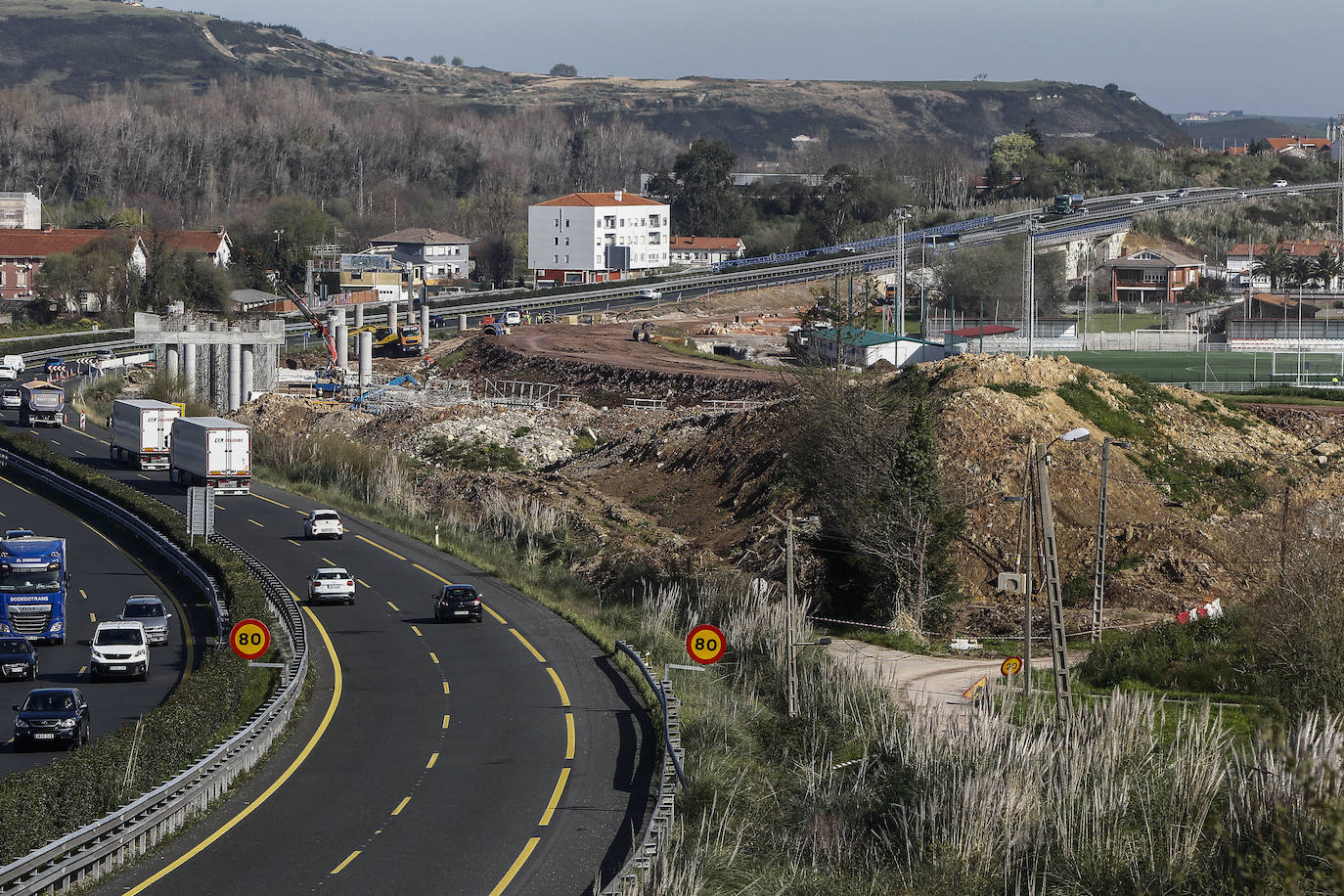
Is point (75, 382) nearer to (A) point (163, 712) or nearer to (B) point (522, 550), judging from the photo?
(B) point (522, 550)

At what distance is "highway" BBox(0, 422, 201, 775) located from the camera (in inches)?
1500

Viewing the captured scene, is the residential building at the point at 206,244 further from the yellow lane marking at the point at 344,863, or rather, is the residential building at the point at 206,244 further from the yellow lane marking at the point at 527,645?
the yellow lane marking at the point at 344,863

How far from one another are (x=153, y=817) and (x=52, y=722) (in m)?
8.78

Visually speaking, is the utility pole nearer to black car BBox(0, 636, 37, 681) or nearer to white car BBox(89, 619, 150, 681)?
white car BBox(89, 619, 150, 681)

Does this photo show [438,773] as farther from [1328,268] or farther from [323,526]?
[1328,268]

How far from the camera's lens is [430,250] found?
188 metres

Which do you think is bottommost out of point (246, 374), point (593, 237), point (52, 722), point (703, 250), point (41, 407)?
point (52, 722)

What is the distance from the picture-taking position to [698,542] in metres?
62.6

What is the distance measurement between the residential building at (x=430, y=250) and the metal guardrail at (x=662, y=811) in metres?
153

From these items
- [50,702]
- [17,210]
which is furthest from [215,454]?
[17,210]

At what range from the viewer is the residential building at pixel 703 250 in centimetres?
19438

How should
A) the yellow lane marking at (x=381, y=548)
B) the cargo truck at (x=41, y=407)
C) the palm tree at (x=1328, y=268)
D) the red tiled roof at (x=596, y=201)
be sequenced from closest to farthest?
the yellow lane marking at (x=381, y=548) < the cargo truck at (x=41, y=407) < the palm tree at (x=1328, y=268) < the red tiled roof at (x=596, y=201)

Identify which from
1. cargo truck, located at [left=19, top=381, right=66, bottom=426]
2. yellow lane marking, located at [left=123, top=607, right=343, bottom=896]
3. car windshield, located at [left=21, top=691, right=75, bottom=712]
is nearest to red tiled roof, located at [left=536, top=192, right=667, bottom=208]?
cargo truck, located at [left=19, top=381, right=66, bottom=426]

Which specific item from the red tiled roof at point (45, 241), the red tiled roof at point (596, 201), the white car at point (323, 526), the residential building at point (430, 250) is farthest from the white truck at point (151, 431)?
the residential building at point (430, 250)
